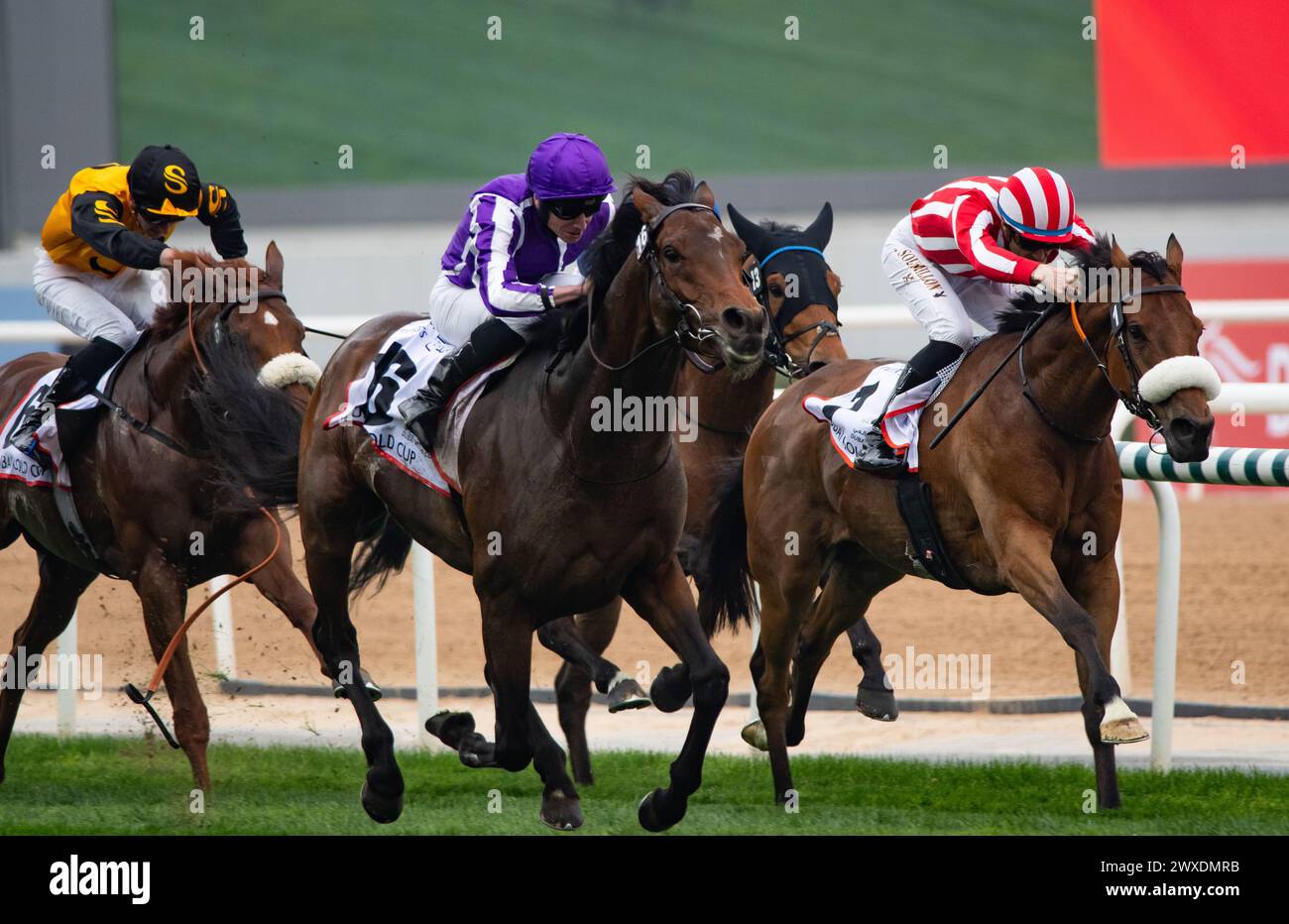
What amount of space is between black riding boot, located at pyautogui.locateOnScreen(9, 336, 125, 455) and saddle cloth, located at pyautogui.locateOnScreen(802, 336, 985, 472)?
2419 mm

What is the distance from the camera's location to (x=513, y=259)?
493 centimetres

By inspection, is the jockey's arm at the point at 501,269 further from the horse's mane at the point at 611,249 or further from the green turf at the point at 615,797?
the green turf at the point at 615,797

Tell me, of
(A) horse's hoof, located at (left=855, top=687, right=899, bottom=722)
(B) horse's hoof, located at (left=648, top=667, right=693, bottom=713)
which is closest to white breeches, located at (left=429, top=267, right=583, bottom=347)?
(B) horse's hoof, located at (left=648, top=667, right=693, bottom=713)

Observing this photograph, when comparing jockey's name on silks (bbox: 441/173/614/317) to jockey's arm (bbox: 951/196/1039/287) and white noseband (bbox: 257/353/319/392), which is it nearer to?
white noseband (bbox: 257/353/319/392)

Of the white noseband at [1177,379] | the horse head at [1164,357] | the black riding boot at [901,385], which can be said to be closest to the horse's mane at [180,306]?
the black riding boot at [901,385]

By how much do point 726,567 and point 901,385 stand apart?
1.06 meters

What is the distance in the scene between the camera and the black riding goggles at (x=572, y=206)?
4.72m

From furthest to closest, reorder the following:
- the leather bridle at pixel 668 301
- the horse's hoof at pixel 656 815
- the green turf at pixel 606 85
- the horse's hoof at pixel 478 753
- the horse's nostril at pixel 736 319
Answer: the green turf at pixel 606 85 < the horse's hoof at pixel 478 753 < the horse's hoof at pixel 656 815 < the leather bridle at pixel 668 301 < the horse's nostril at pixel 736 319

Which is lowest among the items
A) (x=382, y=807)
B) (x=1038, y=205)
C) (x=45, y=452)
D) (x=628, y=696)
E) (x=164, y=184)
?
(x=382, y=807)

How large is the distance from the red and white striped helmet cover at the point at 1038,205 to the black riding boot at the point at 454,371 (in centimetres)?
155

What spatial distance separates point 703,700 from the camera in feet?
14.5

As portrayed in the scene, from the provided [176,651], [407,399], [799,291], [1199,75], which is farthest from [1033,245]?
[1199,75]

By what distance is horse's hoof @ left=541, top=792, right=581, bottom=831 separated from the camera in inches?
180

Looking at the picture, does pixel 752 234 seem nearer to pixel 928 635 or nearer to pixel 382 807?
pixel 928 635
